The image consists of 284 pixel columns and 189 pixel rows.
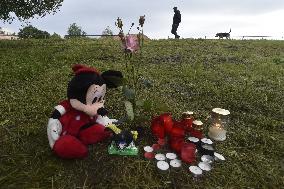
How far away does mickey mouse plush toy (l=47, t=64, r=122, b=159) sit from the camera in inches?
152

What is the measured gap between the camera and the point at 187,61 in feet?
32.6

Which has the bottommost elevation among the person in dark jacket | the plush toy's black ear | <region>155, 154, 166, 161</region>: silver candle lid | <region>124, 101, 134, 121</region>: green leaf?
<region>155, 154, 166, 161</region>: silver candle lid

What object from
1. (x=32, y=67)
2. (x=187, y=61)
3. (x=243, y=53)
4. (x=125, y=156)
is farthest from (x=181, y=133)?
(x=243, y=53)

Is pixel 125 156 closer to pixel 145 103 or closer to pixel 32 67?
pixel 145 103

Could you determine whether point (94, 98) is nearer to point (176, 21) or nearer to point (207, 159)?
point (207, 159)

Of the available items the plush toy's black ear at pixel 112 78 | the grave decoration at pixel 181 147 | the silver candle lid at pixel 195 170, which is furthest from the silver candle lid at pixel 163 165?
the plush toy's black ear at pixel 112 78

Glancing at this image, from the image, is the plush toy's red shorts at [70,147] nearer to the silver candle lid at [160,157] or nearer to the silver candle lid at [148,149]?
the silver candle lid at [148,149]

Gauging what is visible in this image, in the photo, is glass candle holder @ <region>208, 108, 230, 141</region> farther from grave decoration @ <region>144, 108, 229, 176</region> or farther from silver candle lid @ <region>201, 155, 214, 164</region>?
silver candle lid @ <region>201, 155, 214, 164</region>

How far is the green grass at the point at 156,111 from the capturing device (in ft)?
12.4

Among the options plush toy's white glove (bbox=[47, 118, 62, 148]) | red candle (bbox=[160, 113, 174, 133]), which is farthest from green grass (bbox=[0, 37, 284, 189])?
red candle (bbox=[160, 113, 174, 133])

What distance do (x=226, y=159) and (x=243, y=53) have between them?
8.24m

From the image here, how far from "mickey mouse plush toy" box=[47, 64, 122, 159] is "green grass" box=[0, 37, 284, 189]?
173 mm

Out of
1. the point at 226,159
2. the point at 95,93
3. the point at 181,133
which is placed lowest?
the point at 226,159

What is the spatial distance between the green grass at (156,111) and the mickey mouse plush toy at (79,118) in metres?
0.17
